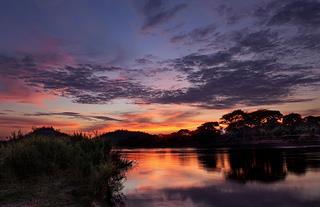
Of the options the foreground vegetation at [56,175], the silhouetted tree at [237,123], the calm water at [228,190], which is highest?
the silhouetted tree at [237,123]

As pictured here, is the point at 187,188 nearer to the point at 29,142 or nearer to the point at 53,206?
the point at 29,142

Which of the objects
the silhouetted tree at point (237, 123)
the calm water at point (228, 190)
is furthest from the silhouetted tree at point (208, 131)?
the calm water at point (228, 190)

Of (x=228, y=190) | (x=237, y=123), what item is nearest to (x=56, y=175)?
(x=228, y=190)

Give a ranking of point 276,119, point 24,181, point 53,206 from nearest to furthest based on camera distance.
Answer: point 53,206 < point 24,181 < point 276,119

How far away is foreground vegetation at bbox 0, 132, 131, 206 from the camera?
13781 mm

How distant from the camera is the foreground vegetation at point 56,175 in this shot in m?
13.8

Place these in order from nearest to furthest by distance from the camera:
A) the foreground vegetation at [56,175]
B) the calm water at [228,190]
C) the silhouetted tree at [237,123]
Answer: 1. the foreground vegetation at [56,175]
2. the calm water at [228,190]
3. the silhouetted tree at [237,123]

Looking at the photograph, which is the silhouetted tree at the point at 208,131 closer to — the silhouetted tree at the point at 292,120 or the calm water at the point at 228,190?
the silhouetted tree at the point at 292,120

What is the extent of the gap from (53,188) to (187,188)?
7.92 meters

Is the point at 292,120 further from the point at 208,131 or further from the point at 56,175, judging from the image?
the point at 56,175

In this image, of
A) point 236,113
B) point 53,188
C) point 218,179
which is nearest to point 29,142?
point 53,188

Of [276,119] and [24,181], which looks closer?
[24,181]

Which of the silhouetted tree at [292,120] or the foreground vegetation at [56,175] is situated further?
the silhouetted tree at [292,120]

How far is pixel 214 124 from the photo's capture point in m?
151
